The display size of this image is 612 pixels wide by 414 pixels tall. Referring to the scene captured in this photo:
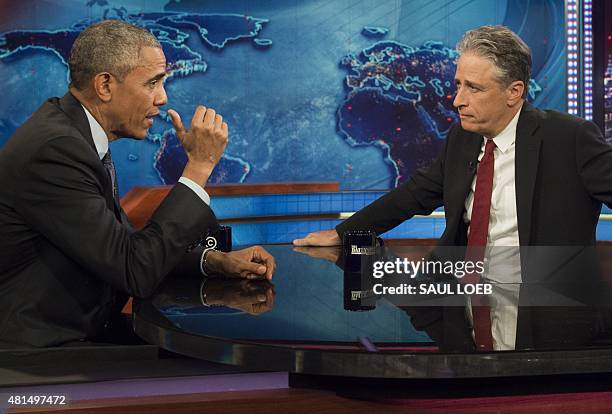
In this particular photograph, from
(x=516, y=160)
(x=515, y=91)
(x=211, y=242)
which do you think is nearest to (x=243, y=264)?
(x=211, y=242)

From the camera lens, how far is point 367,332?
4.43ft

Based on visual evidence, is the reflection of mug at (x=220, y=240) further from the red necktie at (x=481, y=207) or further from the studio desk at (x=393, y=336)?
the red necktie at (x=481, y=207)

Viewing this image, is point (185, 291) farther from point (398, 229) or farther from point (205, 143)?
point (398, 229)

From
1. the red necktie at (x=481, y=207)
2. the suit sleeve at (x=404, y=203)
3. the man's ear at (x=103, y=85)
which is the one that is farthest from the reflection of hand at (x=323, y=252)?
the man's ear at (x=103, y=85)

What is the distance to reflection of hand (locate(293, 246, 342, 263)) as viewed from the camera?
7.56 feet

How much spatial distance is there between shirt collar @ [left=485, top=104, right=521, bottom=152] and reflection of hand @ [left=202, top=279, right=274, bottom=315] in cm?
87

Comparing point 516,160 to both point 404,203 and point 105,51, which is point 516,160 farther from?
point 105,51

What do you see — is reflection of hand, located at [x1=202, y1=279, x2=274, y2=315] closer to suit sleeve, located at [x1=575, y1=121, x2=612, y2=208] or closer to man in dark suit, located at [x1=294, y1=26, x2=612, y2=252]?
man in dark suit, located at [x1=294, y1=26, x2=612, y2=252]

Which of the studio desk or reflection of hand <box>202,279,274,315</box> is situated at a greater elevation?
reflection of hand <box>202,279,274,315</box>

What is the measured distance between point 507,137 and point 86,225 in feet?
4.28

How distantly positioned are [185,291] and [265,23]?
580 centimetres

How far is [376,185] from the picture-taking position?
25.1 ft

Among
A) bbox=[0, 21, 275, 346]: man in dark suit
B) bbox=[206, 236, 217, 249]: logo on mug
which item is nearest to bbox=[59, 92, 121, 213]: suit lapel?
bbox=[0, 21, 275, 346]: man in dark suit

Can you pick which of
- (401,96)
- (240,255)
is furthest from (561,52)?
(240,255)
